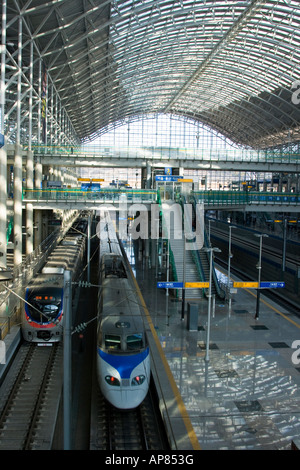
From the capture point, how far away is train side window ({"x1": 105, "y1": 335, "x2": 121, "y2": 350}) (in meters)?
12.9

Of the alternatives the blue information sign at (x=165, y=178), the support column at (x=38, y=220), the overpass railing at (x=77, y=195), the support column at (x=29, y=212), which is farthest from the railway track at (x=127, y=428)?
the support column at (x=38, y=220)

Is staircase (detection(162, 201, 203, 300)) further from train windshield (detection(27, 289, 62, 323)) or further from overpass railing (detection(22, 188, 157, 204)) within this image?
train windshield (detection(27, 289, 62, 323))

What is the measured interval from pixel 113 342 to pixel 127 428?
2490 mm

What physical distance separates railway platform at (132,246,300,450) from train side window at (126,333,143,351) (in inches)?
93.6

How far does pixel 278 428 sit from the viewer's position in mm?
11961

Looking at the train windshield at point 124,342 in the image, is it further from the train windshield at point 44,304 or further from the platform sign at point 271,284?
the platform sign at point 271,284

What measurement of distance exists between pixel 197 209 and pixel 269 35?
2733 centimetres

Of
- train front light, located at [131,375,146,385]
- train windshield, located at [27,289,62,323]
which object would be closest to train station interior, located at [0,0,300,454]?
train windshield, located at [27,289,62,323]

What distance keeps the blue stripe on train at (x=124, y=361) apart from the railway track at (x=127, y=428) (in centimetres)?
116

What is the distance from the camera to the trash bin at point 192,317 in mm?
19906

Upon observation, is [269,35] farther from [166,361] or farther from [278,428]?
[278,428]

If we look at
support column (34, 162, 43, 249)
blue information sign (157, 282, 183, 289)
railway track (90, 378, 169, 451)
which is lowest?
railway track (90, 378, 169, 451)

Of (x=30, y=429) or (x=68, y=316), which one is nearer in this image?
(x=68, y=316)

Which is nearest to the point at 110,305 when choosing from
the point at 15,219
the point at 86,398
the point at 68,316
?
the point at 86,398
